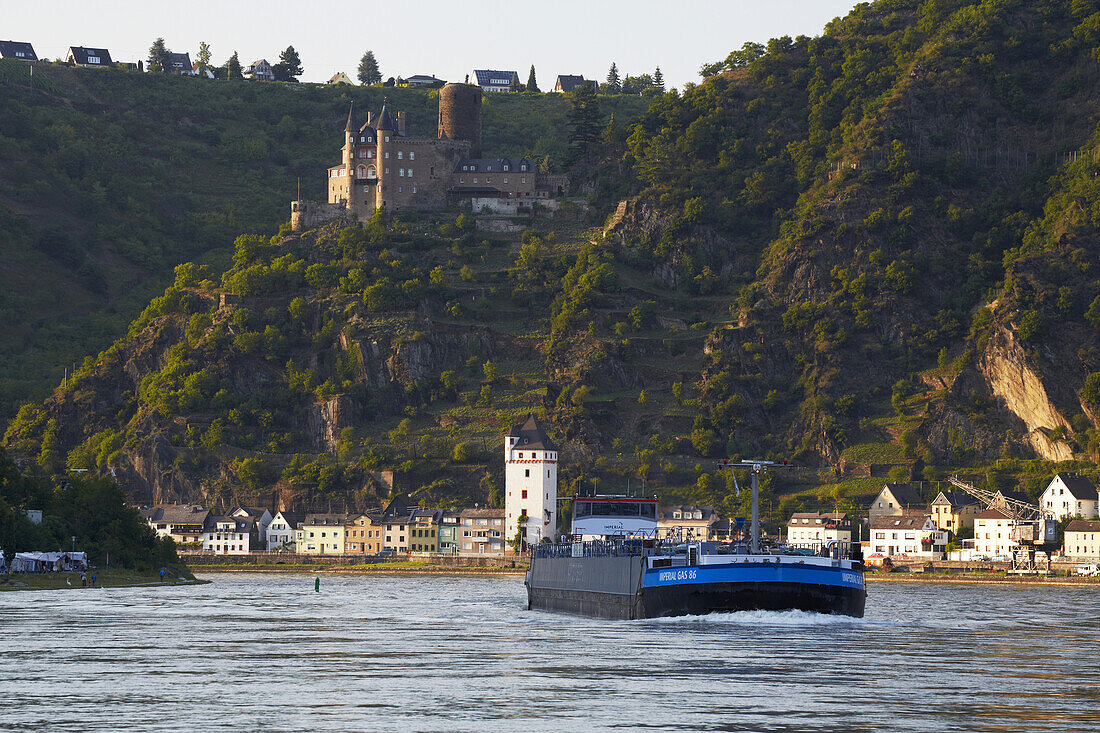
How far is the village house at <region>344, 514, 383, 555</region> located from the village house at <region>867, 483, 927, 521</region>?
185 ft

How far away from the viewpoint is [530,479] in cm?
18038

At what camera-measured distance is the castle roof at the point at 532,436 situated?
179 metres

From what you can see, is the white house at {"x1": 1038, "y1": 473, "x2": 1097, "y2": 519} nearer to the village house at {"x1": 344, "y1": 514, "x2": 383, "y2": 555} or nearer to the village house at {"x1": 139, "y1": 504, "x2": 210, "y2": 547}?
the village house at {"x1": 344, "y1": 514, "x2": 383, "y2": 555}

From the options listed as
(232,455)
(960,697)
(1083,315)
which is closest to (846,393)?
(1083,315)

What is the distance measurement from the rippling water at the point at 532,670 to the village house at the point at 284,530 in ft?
354

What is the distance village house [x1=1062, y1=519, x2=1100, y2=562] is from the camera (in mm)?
156875

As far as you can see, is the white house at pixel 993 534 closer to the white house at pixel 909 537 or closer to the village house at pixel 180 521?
the white house at pixel 909 537

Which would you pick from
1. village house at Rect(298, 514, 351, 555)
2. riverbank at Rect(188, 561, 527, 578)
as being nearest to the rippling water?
riverbank at Rect(188, 561, 527, 578)

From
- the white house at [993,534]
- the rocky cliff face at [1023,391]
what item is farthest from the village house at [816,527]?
the rocky cliff face at [1023,391]

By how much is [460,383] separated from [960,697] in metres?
157

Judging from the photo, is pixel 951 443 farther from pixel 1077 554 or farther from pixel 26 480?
pixel 26 480

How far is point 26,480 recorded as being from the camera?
361 feet

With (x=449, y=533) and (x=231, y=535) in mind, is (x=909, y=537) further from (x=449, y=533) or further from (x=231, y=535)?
(x=231, y=535)

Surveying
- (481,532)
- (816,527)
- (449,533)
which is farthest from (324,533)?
(816,527)
